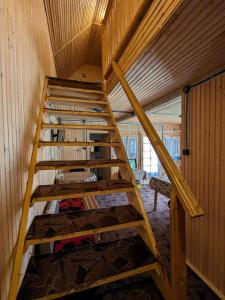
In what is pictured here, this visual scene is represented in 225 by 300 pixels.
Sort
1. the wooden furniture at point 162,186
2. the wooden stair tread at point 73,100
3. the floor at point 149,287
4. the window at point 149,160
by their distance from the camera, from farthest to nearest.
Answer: the window at point 149,160 < the wooden furniture at point 162,186 < the wooden stair tread at point 73,100 < the floor at point 149,287

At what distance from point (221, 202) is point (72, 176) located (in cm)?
346

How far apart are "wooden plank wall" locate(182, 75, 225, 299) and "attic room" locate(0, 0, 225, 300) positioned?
1 cm

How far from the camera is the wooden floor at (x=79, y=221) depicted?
3.58 ft

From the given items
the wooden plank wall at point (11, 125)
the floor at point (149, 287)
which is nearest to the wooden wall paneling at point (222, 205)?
the floor at point (149, 287)

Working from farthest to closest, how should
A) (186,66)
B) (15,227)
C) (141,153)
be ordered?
1. (141,153)
2. (186,66)
3. (15,227)

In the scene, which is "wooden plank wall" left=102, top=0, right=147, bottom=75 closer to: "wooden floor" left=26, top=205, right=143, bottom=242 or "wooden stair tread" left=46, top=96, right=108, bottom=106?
"wooden stair tread" left=46, top=96, right=108, bottom=106

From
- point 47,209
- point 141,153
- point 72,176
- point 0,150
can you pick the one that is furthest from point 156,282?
point 141,153

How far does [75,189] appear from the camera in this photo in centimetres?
136

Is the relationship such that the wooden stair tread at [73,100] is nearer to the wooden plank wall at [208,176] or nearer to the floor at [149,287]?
the wooden plank wall at [208,176]

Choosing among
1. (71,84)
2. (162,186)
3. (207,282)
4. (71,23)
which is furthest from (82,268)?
(71,23)

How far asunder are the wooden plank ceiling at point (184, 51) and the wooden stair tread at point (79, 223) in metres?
1.45

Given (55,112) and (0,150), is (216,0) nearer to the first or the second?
(0,150)

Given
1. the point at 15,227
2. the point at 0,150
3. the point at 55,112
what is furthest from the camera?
the point at 55,112

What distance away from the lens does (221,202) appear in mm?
1844
